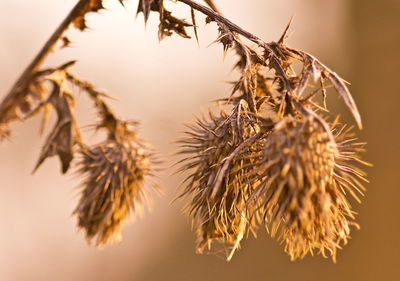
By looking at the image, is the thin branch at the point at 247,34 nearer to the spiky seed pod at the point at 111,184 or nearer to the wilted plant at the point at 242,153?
the wilted plant at the point at 242,153

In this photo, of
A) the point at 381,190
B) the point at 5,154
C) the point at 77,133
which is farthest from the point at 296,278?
the point at 77,133

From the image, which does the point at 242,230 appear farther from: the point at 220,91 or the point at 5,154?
the point at 220,91

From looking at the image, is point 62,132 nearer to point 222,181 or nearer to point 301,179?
point 222,181

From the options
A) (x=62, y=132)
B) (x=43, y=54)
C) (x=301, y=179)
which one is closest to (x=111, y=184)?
(x=62, y=132)

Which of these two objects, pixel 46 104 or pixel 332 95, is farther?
pixel 332 95

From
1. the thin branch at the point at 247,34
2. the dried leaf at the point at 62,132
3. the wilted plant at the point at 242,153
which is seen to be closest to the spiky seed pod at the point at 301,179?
the wilted plant at the point at 242,153

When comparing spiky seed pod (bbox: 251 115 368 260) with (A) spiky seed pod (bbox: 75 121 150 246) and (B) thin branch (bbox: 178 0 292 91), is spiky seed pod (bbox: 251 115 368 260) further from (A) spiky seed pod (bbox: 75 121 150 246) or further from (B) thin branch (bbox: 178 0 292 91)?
(A) spiky seed pod (bbox: 75 121 150 246)
